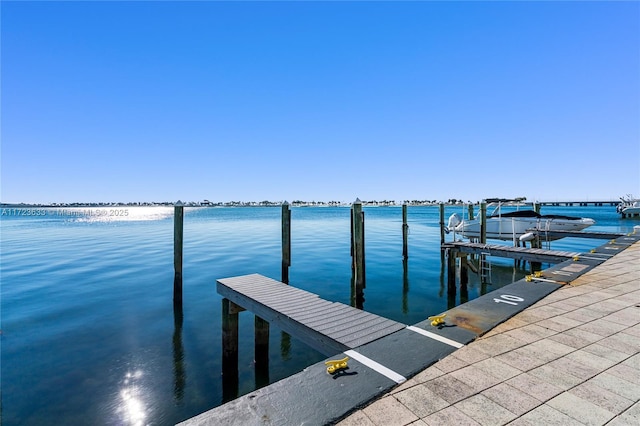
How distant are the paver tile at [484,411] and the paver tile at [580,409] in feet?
1.59

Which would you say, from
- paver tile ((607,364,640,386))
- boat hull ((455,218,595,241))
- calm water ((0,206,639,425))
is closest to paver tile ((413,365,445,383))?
paver tile ((607,364,640,386))

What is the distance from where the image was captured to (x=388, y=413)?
2424 millimetres

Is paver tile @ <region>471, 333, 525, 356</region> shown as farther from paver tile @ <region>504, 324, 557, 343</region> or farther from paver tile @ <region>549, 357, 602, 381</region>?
paver tile @ <region>549, 357, 602, 381</region>

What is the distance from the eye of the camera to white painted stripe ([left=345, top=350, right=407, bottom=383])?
114 inches

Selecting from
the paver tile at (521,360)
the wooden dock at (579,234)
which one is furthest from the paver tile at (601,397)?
the wooden dock at (579,234)

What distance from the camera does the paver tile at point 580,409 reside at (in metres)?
2.41

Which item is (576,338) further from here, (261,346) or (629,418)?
(261,346)

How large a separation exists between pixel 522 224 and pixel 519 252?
1021 centimetres

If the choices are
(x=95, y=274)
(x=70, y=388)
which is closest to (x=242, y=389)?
(x=70, y=388)

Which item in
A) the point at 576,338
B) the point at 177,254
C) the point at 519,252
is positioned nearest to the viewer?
the point at 576,338

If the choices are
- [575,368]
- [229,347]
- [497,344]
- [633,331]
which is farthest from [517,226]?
[229,347]

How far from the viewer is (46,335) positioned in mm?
8688

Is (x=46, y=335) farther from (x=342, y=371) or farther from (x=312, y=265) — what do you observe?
(x=312, y=265)

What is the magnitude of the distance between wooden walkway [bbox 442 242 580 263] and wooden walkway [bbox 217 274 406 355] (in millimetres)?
9034
